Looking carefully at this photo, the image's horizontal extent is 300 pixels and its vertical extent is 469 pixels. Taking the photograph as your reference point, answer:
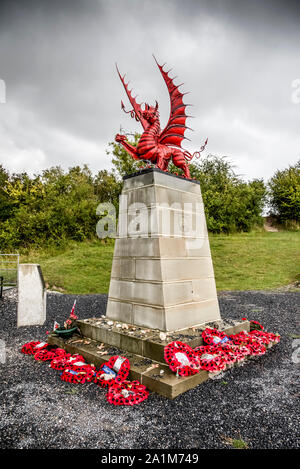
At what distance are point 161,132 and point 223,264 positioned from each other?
9000mm

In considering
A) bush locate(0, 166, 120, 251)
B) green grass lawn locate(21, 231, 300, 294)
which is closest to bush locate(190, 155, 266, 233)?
green grass lawn locate(21, 231, 300, 294)

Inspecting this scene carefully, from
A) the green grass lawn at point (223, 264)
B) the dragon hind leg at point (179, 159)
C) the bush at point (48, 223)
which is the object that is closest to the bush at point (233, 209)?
the green grass lawn at point (223, 264)

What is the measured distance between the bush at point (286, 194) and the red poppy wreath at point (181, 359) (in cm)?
2198

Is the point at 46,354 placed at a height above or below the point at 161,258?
below

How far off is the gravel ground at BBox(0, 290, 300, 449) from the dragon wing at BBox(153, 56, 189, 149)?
3.68m

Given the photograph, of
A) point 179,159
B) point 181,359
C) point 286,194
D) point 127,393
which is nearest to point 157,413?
point 127,393

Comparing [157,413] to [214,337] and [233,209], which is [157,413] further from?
[233,209]

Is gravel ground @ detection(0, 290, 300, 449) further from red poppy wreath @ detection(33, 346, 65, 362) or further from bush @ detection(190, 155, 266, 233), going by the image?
bush @ detection(190, 155, 266, 233)

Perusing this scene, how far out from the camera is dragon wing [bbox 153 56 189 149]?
4.79 m

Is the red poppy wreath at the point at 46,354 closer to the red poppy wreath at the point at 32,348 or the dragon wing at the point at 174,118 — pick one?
the red poppy wreath at the point at 32,348

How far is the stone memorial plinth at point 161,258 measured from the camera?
410cm

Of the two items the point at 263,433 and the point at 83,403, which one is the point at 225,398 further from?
the point at 83,403

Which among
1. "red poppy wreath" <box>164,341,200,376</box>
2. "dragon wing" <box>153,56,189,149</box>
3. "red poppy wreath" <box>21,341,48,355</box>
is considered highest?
"dragon wing" <box>153,56,189,149</box>

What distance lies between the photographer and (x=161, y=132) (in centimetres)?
487
